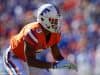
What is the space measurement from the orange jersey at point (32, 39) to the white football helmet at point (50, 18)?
0.05 m

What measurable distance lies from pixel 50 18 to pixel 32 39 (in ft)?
0.85

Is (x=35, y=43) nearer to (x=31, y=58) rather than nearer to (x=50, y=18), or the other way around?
(x=31, y=58)

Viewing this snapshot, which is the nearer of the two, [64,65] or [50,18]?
[64,65]

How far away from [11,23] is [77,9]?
66 centimetres

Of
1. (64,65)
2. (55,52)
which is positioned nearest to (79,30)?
(55,52)

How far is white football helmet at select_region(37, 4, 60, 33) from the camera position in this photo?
3.05 m

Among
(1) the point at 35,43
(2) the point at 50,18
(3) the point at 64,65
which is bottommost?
(3) the point at 64,65

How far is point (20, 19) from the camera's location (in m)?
3.37

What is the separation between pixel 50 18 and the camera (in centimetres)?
306

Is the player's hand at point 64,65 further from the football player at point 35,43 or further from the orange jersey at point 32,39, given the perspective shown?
the orange jersey at point 32,39

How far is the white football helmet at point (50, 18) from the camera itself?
10.0ft

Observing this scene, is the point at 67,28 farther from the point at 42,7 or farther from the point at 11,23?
the point at 11,23

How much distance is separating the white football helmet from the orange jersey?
0.16 ft

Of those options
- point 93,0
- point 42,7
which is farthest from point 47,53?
point 93,0
